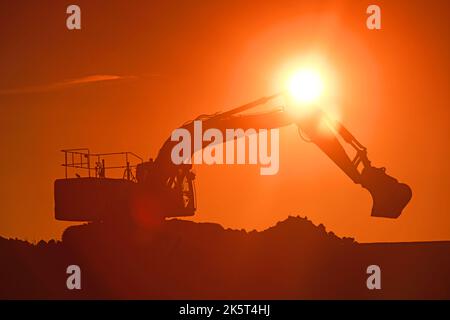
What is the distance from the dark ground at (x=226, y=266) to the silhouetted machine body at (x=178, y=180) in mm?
242

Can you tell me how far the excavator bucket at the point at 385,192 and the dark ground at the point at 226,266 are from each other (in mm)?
377

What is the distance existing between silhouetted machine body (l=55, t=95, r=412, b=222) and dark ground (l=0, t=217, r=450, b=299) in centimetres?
24

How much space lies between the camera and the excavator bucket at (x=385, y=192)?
33.7ft

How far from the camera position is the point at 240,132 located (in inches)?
408

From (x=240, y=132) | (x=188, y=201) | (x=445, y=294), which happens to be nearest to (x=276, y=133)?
(x=240, y=132)

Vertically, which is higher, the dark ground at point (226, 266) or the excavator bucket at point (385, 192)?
the excavator bucket at point (385, 192)

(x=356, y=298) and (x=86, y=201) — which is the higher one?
(x=86, y=201)

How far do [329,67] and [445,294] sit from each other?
2.83m

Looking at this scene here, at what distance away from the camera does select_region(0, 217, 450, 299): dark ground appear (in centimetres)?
1027

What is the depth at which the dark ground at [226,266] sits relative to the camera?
10.3m

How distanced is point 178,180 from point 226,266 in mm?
1107

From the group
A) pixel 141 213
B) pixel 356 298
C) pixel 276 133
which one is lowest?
pixel 356 298

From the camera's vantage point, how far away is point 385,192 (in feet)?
33.7

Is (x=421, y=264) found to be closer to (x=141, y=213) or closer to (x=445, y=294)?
(x=445, y=294)
